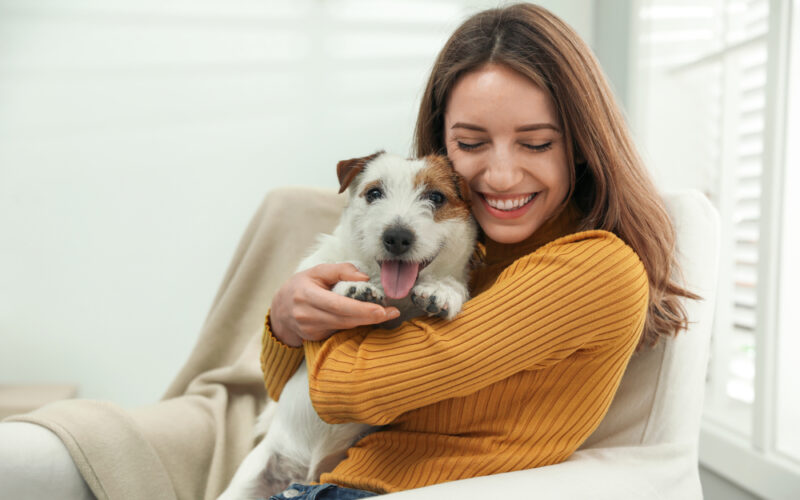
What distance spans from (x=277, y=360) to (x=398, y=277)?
41 centimetres

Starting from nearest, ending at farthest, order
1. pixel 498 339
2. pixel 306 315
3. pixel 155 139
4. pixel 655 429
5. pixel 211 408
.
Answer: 1. pixel 498 339
2. pixel 306 315
3. pixel 655 429
4. pixel 211 408
5. pixel 155 139

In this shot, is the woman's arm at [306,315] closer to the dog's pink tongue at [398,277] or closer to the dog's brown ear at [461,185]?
the dog's pink tongue at [398,277]

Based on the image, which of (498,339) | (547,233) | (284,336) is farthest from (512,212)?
(284,336)

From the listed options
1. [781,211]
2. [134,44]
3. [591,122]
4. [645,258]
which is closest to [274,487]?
[645,258]

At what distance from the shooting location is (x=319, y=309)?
3.85 ft

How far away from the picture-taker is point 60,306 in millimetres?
3316

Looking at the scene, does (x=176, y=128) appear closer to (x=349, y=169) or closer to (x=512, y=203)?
(x=349, y=169)

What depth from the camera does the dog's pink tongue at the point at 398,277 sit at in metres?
1.21

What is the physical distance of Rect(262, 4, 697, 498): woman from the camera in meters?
1.10

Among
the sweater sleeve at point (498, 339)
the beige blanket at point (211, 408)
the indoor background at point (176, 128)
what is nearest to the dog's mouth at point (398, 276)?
the sweater sleeve at point (498, 339)

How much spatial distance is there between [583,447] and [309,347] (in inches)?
29.0

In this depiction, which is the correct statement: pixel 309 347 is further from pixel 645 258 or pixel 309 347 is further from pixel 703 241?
pixel 703 241

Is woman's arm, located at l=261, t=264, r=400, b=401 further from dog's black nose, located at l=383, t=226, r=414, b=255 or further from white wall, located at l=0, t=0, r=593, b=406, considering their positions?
white wall, located at l=0, t=0, r=593, b=406

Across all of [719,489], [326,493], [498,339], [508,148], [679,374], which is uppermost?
[508,148]
